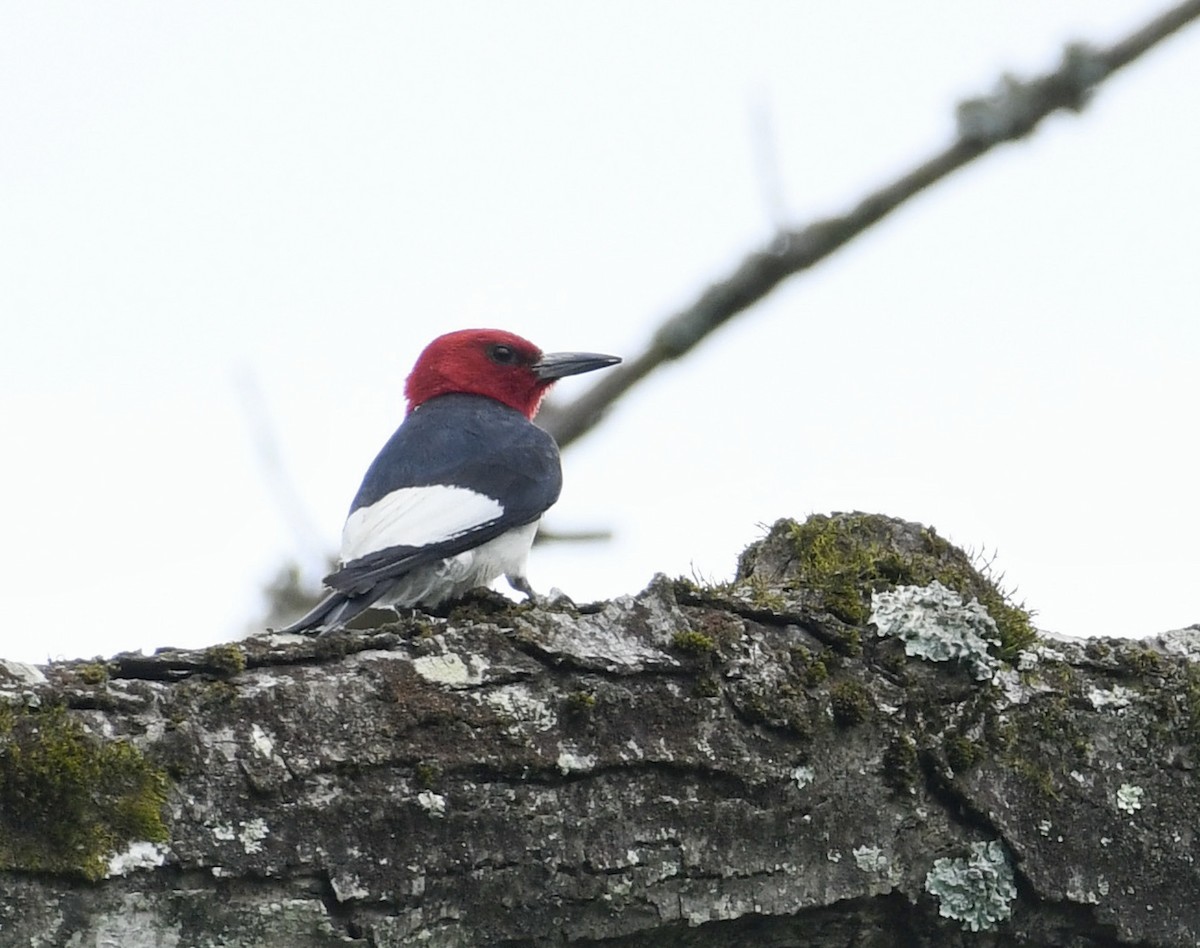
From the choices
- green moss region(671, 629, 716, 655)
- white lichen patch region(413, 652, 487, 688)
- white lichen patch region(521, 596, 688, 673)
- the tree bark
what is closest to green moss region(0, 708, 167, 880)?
the tree bark

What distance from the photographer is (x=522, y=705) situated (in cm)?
248

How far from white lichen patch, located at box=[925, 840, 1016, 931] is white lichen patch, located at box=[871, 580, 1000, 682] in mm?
352

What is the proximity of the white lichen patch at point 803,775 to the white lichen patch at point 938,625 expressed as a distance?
34 centimetres

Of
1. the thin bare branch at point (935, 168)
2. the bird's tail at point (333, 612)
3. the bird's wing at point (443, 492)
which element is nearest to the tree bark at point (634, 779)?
the thin bare branch at point (935, 168)

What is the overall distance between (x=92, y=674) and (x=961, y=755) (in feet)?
4.85

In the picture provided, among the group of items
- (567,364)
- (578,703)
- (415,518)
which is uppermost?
(567,364)

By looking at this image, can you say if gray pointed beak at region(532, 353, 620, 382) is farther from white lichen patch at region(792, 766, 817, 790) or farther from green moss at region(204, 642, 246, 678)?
green moss at region(204, 642, 246, 678)

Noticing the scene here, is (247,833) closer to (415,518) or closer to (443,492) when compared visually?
(415,518)

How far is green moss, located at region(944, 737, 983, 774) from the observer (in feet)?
8.92

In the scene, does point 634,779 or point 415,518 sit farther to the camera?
point 415,518

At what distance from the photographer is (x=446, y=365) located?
6.45 meters

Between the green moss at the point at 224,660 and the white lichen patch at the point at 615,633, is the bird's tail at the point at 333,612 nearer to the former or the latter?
the white lichen patch at the point at 615,633

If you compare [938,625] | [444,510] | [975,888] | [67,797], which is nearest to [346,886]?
[67,797]

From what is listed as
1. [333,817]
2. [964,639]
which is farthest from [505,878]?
[964,639]
